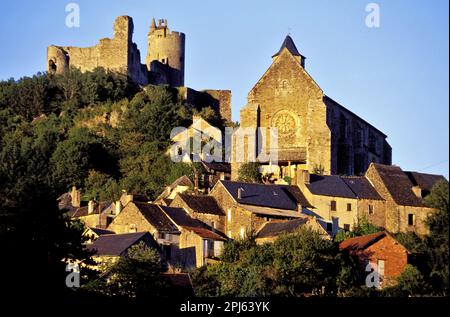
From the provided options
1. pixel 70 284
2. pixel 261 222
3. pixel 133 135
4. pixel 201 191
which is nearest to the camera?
pixel 70 284

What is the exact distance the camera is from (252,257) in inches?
1778

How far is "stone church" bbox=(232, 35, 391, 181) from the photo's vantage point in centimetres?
5881

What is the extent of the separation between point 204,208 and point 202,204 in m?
0.44

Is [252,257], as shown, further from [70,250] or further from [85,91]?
[85,91]

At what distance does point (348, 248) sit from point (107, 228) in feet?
38.4

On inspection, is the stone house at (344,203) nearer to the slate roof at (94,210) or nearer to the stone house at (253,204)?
the stone house at (253,204)

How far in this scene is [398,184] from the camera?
5338cm

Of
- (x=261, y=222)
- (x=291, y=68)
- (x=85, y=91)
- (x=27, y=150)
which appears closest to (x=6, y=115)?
(x=85, y=91)

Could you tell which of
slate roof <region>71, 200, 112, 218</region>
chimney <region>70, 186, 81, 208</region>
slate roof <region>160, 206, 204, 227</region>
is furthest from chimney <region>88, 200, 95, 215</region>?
slate roof <region>160, 206, 204, 227</region>

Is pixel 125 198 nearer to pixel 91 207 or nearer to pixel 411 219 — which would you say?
pixel 91 207

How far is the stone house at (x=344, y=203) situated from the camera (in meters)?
52.8

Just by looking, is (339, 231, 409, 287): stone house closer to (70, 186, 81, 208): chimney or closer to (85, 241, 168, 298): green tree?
(85, 241, 168, 298): green tree

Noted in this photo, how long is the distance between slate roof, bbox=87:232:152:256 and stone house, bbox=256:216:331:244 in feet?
15.5

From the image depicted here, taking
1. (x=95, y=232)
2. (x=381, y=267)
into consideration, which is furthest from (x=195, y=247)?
(x=381, y=267)
